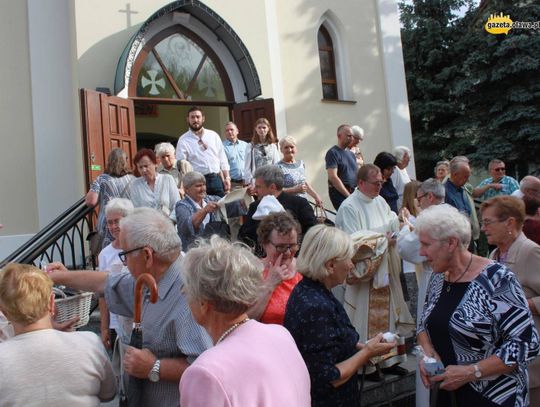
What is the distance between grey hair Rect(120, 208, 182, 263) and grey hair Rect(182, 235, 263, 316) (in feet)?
1.96

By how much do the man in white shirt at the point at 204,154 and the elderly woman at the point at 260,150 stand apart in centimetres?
40

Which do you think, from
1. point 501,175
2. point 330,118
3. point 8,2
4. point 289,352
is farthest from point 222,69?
point 289,352

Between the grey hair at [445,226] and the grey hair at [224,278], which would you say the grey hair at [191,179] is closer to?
the grey hair at [445,226]

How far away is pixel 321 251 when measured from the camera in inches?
127

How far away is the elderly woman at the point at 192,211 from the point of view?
18.5 feet

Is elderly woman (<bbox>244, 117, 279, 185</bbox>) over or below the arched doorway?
below

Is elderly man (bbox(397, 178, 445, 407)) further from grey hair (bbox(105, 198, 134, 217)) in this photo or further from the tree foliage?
the tree foliage

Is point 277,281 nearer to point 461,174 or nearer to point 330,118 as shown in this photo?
point 461,174

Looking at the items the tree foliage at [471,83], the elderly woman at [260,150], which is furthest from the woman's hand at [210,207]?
the tree foliage at [471,83]

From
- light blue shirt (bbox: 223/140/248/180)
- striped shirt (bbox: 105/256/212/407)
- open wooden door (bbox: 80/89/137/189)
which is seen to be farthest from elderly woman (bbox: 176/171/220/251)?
open wooden door (bbox: 80/89/137/189)

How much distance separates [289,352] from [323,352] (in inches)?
35.4

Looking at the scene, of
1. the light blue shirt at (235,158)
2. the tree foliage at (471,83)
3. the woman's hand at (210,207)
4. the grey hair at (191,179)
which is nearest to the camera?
the woman's hand at (210,207)

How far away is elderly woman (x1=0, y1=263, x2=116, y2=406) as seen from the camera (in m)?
2.44

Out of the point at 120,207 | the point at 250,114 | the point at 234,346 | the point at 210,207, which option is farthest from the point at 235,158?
the point at 234,346
